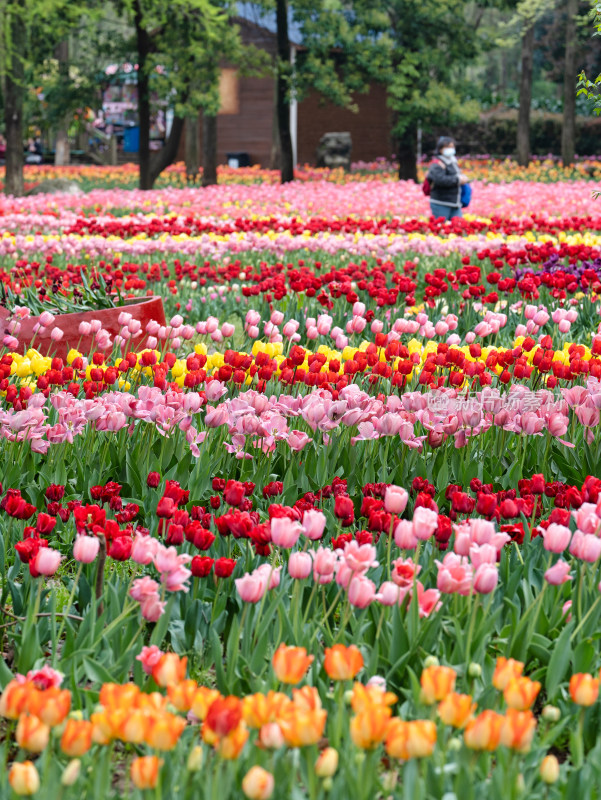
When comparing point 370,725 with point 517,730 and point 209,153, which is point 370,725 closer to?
point 517,730

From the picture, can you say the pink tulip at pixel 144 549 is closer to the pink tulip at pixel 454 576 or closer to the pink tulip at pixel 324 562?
the pink tulip at pixel 324 562

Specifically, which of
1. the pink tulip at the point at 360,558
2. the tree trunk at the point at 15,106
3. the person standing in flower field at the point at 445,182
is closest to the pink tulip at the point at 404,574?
the pink tulip at the point at 360,558

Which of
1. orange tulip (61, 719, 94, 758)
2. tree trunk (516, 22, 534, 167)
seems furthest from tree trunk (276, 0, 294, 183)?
orange tulip (61, 719, 94, 758)

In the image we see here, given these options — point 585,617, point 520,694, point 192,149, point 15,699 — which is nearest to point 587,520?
point 585,617

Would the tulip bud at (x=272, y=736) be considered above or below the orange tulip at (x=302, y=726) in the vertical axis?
below

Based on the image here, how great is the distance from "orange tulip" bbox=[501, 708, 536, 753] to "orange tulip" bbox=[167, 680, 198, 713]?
0.56 metres

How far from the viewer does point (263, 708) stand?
1.83m

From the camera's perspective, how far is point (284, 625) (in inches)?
105

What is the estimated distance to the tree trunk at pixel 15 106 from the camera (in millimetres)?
21141

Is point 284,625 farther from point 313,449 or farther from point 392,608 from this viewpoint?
point 313,449

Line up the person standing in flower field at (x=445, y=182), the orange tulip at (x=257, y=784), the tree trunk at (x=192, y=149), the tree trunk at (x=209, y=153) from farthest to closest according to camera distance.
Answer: the tree trunk at (x=192, y=149) → the tree trunk at (x=209, y=153) → the person standing in flower field at (x=445, y=182) → the orange tulip at (x=257, y=784)

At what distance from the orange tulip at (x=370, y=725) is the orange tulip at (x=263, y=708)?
0.46 ft

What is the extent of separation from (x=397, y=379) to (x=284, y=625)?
2.03m

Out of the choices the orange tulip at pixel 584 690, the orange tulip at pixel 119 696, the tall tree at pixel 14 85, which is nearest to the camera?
the orange tulip at pixel 119 696
